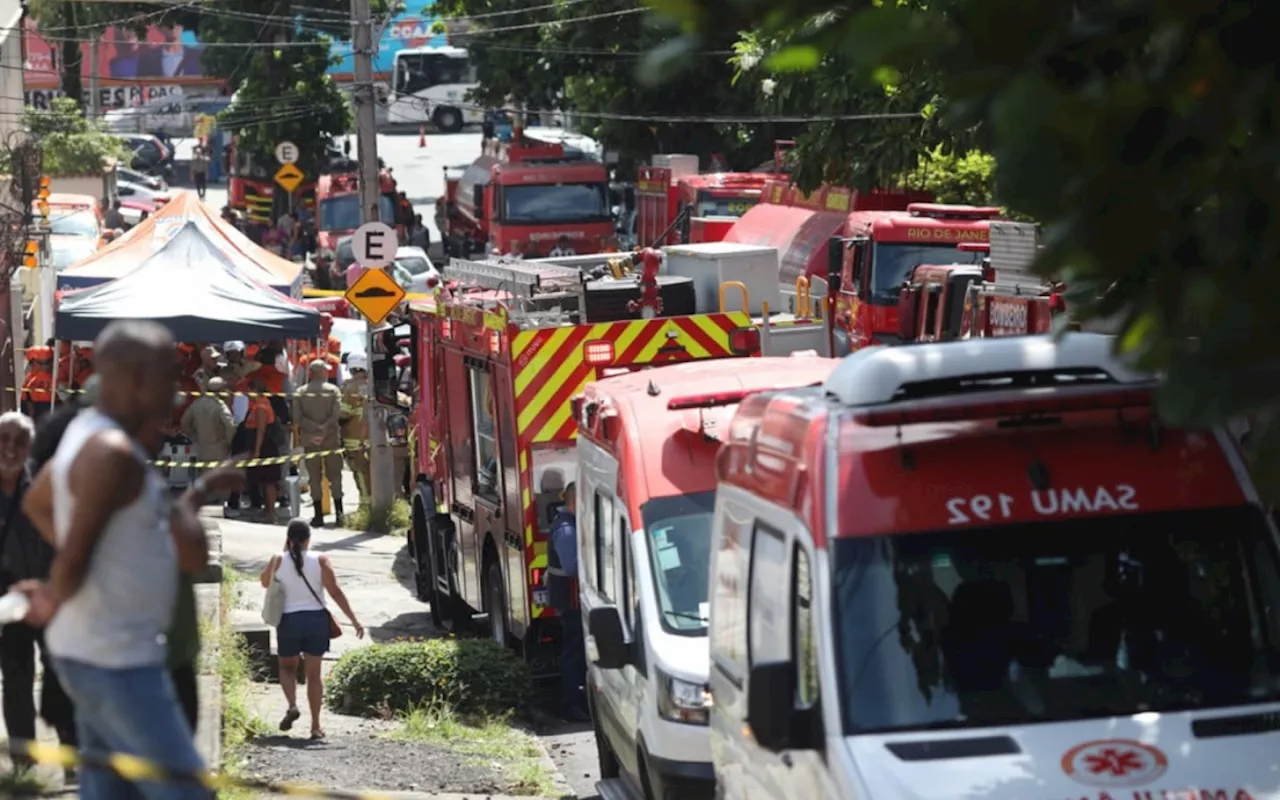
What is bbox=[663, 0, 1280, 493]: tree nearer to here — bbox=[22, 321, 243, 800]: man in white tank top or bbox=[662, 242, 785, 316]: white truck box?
bbox=[22, 321, 243, 800]: man in white tank top

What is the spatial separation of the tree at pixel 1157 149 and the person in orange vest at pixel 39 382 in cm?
2004

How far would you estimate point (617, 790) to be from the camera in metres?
9.65

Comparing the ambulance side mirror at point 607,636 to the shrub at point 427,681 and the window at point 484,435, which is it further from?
the window at point 484,435

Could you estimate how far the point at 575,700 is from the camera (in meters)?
13.4

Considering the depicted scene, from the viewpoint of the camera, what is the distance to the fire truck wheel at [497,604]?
47.9 ft

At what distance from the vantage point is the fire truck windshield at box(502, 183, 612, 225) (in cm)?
4141

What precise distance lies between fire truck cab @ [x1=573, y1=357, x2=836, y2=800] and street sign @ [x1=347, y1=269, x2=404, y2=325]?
11.7m

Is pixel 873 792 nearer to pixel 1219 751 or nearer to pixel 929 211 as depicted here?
pixel 1219 751

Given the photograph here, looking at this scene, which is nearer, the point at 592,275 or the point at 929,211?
the point at 592,275

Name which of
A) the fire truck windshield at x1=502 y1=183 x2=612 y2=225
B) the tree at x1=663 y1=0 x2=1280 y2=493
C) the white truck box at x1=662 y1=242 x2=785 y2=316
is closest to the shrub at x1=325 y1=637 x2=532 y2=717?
the white truck box at x1=662 y1=242 x2=785 y2=316

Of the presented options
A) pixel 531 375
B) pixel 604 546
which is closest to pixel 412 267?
pixel 531 375

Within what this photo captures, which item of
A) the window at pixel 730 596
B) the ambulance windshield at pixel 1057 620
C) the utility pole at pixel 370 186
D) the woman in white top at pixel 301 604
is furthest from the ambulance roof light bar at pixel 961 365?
the utility pole at pixel 370 186

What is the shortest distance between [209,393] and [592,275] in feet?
25.0

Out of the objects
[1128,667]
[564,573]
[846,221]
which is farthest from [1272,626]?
[846,221]
